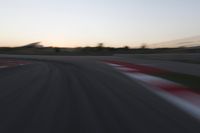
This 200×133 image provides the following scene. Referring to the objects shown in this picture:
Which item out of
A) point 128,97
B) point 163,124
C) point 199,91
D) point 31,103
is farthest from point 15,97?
point 199,91

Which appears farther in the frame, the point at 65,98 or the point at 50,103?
the point at 65,98

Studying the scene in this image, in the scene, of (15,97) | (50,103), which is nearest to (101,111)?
(50,103)

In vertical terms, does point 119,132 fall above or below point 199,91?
above

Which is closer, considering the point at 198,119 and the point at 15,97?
the point at 198,119

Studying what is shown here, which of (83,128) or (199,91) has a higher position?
(83,128)

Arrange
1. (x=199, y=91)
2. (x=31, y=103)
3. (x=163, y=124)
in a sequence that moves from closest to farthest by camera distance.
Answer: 1. (x=163, y=124)
2. (x=31, y=103)
3. (x=199, y=91)

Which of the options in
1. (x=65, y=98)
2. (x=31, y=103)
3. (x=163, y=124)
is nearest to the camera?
(x=163, y=124)

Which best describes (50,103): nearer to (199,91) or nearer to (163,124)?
(163,124)

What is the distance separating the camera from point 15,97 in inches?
322

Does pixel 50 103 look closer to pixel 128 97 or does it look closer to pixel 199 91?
pixel 128 97

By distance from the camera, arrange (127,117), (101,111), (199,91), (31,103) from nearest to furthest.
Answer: (127,117)
(101,111)
(31,103)
(199,91)

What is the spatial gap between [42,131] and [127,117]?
1.53m

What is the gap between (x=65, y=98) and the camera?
805 cm

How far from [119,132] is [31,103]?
9.16ft
